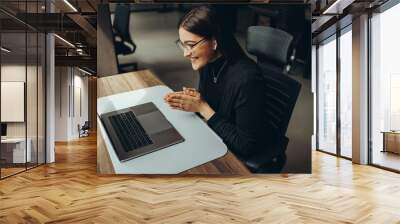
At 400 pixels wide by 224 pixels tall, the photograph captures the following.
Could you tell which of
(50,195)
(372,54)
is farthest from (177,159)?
(372,54)

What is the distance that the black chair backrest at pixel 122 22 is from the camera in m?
6.52

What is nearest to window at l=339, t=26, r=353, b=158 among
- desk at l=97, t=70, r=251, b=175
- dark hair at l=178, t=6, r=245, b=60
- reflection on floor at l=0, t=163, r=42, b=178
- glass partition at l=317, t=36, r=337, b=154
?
glass partition at l=317, t=36, r=337, b=154

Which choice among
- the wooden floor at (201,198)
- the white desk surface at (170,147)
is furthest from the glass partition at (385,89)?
the white desk surface at (170,147)

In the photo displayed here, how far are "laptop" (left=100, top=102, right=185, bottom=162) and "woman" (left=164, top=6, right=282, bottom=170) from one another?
0.38 m

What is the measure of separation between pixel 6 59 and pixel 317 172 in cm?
588

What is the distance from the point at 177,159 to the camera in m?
6.39

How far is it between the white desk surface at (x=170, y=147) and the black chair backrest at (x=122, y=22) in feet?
3.19

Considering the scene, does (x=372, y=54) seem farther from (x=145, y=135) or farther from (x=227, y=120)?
(x=145, y=135)

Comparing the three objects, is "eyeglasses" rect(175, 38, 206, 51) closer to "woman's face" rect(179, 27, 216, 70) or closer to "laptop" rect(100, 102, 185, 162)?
"woman's face" rect(179, 27, 216, 70)

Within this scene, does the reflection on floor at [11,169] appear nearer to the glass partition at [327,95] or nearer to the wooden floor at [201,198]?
the wooden floor at [201,198]

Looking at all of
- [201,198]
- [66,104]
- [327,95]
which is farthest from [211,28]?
[66,104]

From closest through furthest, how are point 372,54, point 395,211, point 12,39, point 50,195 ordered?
point 395,211
point 50,195
point 12,39
point 372,54

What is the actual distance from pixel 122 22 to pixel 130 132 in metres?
1.89

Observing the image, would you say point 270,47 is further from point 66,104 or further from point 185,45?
point 66,104
